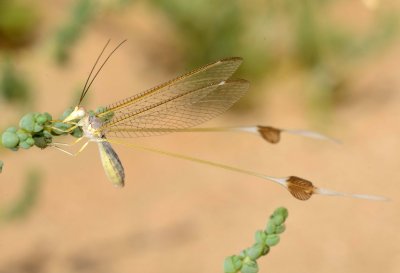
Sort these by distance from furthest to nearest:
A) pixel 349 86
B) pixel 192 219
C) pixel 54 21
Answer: pixel 54 21, pixel 349 86, pixel 192 219

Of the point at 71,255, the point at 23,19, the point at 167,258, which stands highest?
the point at 23,19

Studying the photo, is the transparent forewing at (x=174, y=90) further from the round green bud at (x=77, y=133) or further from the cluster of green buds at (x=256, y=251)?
the cluster of green buds at (x=256, y=251)

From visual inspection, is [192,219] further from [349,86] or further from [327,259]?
[349,86]

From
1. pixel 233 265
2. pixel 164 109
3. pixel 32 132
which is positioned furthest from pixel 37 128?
pixel 164 109

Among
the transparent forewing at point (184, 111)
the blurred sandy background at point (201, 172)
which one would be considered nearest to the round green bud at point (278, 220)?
the transparent forewing at point (184, 111)

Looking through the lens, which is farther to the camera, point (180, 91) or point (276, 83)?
point (276, 83)

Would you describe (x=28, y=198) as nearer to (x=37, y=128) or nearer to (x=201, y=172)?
(x=201, y=172)

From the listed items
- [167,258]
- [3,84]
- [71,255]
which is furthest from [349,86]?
[3,84]
